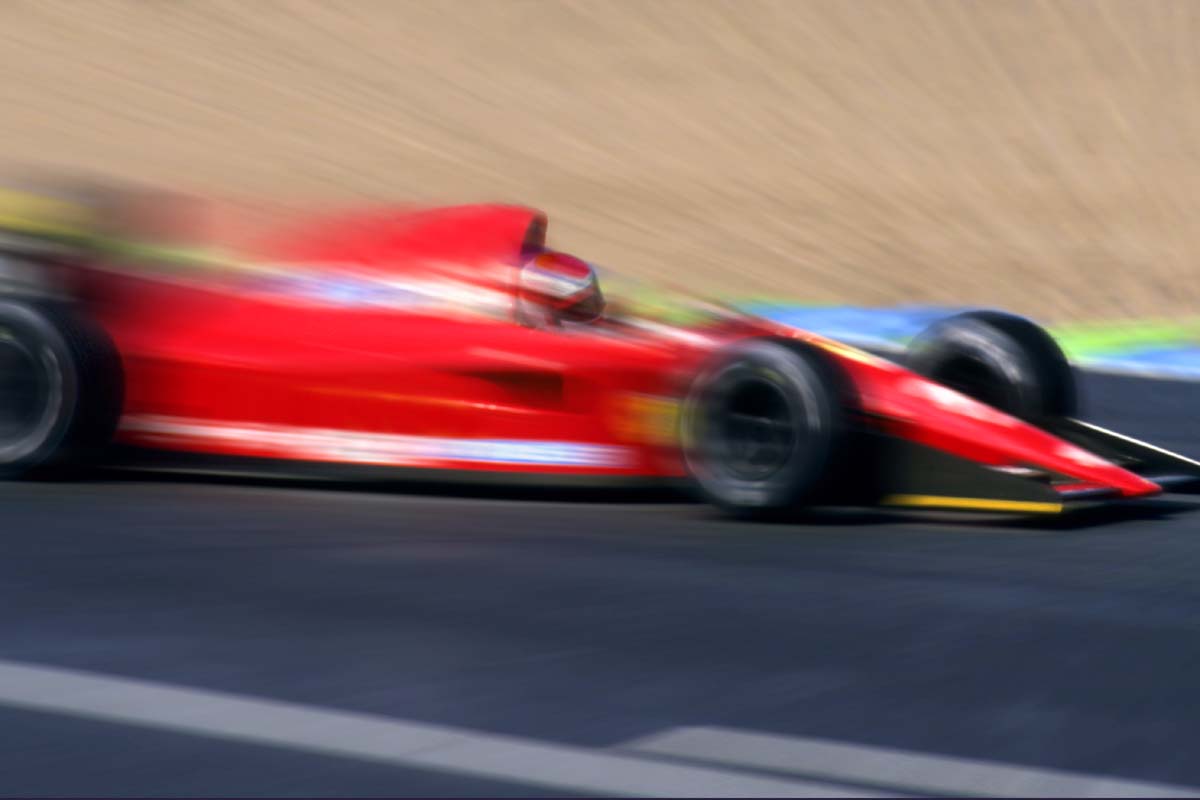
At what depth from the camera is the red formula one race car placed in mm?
5977

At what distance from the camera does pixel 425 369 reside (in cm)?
661

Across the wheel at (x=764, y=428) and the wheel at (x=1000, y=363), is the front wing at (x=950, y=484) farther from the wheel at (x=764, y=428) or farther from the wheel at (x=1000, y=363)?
the wheel at (x=1000, y=363)

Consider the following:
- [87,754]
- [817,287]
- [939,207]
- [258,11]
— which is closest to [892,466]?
[87,754]

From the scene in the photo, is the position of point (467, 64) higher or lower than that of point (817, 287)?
higher

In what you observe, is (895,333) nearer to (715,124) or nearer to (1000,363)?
(1000,363)

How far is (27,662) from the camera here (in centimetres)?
384

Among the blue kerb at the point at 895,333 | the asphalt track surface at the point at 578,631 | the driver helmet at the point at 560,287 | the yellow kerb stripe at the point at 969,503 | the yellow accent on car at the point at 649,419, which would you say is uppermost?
the blue kerb at the point at 895,333

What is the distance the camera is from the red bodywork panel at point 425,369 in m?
6.18

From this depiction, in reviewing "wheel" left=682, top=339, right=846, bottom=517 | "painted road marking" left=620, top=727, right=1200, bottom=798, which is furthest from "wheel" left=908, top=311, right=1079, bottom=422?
"painted road marking" left=620, top=727, right=1200, bottom=798

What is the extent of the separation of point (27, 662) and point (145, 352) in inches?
127

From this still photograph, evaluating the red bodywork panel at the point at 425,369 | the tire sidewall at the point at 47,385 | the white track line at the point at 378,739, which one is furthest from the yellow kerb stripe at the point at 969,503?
the white track line at the point at 378,739

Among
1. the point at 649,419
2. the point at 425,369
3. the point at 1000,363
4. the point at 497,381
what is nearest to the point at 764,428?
the point at 649,419

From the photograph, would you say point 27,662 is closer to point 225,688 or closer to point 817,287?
point 225,688

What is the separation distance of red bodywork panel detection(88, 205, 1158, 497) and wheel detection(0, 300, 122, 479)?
0.53 ft
